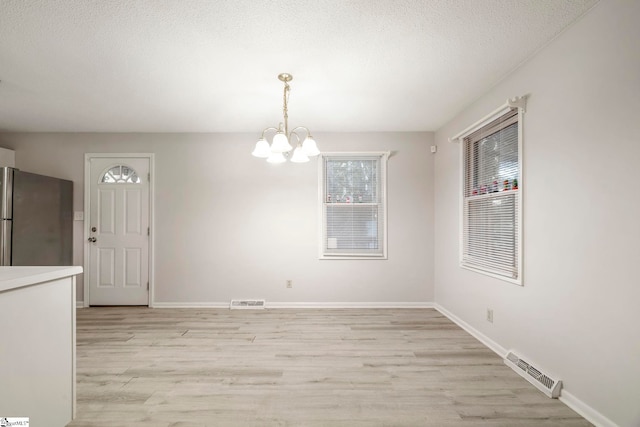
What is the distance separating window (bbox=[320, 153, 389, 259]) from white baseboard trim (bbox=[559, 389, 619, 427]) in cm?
236

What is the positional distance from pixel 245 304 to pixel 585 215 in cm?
369

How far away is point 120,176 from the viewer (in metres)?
3.99

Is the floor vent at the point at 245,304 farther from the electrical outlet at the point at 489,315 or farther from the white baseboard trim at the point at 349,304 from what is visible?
the electrical outlet at the point at 489,315

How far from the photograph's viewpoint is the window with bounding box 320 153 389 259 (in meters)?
3.99

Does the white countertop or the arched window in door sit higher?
the arched window in door

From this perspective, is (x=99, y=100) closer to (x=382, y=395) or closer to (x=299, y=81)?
(x=299, y=81)

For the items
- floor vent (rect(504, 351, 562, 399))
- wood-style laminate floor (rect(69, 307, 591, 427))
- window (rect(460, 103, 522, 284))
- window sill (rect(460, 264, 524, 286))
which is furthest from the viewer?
window (rect(460, 103, 522, 284))

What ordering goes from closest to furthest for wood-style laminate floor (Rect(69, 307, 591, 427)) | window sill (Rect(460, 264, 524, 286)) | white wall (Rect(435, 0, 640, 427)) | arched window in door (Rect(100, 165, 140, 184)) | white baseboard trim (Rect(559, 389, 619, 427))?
white wall (Rect(435, 0, 640, 427)) < white baseboard trim (Rect(559, 389, 619, 427)) < wood-style laminate floor (Rect(69, 307, 591, 427)) < window sill (Rect(460, 264, 524, 286)) < arched window in door (Rect(100, 165, 140, 184))

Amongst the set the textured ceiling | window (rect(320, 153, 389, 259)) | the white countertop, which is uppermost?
the textured ceiling

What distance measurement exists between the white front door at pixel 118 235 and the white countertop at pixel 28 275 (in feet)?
8.43

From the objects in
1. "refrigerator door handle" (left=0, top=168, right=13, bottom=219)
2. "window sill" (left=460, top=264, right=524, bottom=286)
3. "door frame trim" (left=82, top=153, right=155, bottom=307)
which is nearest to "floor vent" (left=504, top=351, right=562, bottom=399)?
"window sill" (left=460, top=264, right=524, bottom=286)

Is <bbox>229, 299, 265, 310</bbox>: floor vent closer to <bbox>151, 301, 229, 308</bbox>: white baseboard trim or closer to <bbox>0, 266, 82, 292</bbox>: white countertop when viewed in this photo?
<bbox>151, 301, 229, 308</bbox>: white baseboard trim

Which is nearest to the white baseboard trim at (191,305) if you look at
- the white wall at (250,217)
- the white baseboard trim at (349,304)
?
the white wall at (250,217)

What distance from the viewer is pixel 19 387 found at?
127 centimetres
